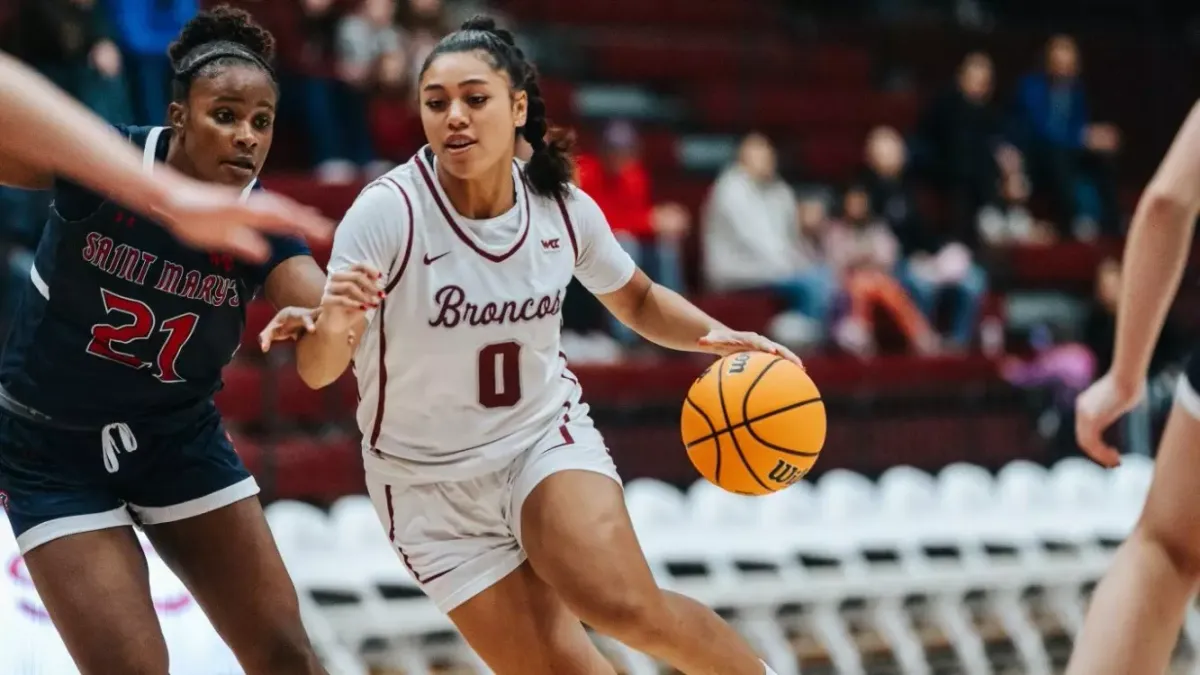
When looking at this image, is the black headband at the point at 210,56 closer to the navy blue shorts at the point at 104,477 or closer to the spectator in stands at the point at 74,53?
the navy blue shorts at the point at 104,477

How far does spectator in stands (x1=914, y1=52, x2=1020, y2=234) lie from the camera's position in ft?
43.6

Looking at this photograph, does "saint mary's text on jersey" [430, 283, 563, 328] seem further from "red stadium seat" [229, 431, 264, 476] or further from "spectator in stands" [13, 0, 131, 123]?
"spectator in stands" [13, 0, 131, 123]

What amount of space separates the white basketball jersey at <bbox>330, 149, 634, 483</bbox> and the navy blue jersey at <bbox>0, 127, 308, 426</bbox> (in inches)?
13.9

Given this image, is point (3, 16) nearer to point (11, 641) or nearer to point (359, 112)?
point (359, 112)

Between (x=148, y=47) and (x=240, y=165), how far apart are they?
5.39 m

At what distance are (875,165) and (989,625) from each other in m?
4.61

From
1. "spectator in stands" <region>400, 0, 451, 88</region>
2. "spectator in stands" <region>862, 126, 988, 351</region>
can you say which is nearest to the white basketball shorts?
"spectator in stands" <region>400, 0, 451, 88</region>

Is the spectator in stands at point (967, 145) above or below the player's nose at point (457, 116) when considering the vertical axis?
below

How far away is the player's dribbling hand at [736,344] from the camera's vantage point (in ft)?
15.4

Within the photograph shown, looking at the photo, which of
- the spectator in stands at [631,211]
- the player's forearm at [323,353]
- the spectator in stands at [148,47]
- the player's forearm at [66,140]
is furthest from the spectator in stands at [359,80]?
the player's forearm at [66,140]

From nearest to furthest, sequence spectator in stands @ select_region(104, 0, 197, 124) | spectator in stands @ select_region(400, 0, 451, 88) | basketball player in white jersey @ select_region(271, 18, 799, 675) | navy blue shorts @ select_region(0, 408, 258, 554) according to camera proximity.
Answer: navy blue shorts @ select_region(0, 408, 258, 554) → basketball player in white jersey @ select_region(271, 18, 799, 675) → spectator in stands @ select_region(104, 0, 197, 124) → spectator in stands @ select_region(400, 0, 451, 88)

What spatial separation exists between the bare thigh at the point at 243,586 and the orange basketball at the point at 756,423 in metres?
1.26

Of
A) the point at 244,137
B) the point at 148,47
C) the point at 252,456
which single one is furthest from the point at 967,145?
the point at 244,137

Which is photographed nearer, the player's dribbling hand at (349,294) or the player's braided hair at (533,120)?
the player's dribbling hand at (349,294)
